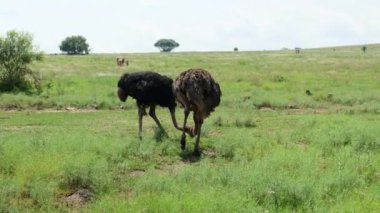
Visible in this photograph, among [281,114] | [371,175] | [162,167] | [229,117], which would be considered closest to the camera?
[371,175]

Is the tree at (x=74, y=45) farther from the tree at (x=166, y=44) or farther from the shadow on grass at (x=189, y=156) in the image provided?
the shadow on grass at (x=189, y=156)

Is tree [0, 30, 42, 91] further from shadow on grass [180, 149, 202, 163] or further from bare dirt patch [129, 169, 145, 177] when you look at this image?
bare dirt patch [129, 169, 145, 177]

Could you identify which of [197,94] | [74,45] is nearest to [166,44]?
[74,45]

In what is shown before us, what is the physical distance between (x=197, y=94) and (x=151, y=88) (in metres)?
2.23

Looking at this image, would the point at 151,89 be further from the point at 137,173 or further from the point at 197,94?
the point at 137,173

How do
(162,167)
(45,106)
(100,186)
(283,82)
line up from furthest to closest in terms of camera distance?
(283,82)
(45,106)
(162,167)
(100,186)

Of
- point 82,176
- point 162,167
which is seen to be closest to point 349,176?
point 162,167

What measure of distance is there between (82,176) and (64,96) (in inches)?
618

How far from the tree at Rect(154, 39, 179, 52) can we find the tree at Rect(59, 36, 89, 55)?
34575 millimetres

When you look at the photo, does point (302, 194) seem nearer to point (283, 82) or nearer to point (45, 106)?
point (45, 106)

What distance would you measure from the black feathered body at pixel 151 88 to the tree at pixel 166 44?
13873 centimetres

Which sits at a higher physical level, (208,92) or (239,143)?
(208,92)

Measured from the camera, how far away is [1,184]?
8.12 m

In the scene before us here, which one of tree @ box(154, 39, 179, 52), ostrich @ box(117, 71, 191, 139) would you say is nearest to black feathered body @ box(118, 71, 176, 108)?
ostrich @ box(117, 71, 191, 139)
